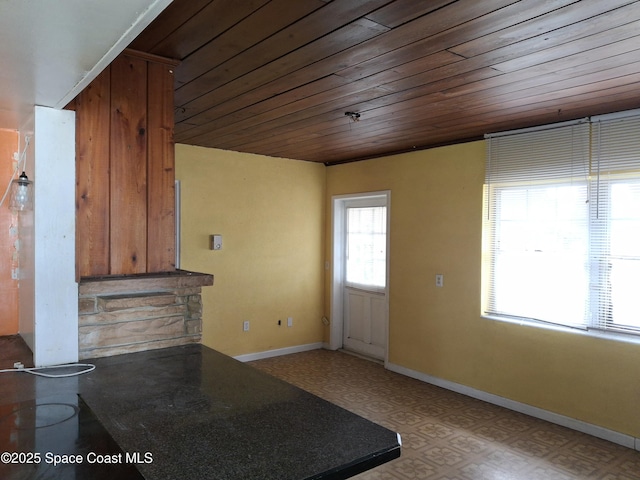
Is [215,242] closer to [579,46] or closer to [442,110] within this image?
[442,110]

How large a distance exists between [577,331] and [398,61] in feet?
8.29

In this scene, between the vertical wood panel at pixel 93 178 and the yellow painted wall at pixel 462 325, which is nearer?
the vertical wood panel at pixel 93 178

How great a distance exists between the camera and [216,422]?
1.34 meters

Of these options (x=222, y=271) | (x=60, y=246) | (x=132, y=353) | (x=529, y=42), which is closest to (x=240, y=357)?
(x=222, y=271)

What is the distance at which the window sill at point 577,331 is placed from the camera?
3128 millimetres

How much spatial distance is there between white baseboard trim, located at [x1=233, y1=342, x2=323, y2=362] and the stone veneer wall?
293 centimetres

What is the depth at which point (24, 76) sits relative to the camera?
4.60ft

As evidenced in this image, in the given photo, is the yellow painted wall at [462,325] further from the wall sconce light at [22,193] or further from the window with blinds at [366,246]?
the wall sconce light at [22,193]

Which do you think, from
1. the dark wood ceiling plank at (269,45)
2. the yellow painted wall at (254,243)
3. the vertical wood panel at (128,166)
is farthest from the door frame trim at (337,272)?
the vertical wood panel at (128,166)

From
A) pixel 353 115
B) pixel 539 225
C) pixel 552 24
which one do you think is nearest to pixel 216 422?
pixel 552 24

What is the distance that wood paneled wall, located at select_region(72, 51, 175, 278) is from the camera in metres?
1.86

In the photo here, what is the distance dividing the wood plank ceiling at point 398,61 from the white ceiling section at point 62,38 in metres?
0.49

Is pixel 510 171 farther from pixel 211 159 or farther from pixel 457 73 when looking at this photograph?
pixel 211 159

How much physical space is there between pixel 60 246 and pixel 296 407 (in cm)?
114
